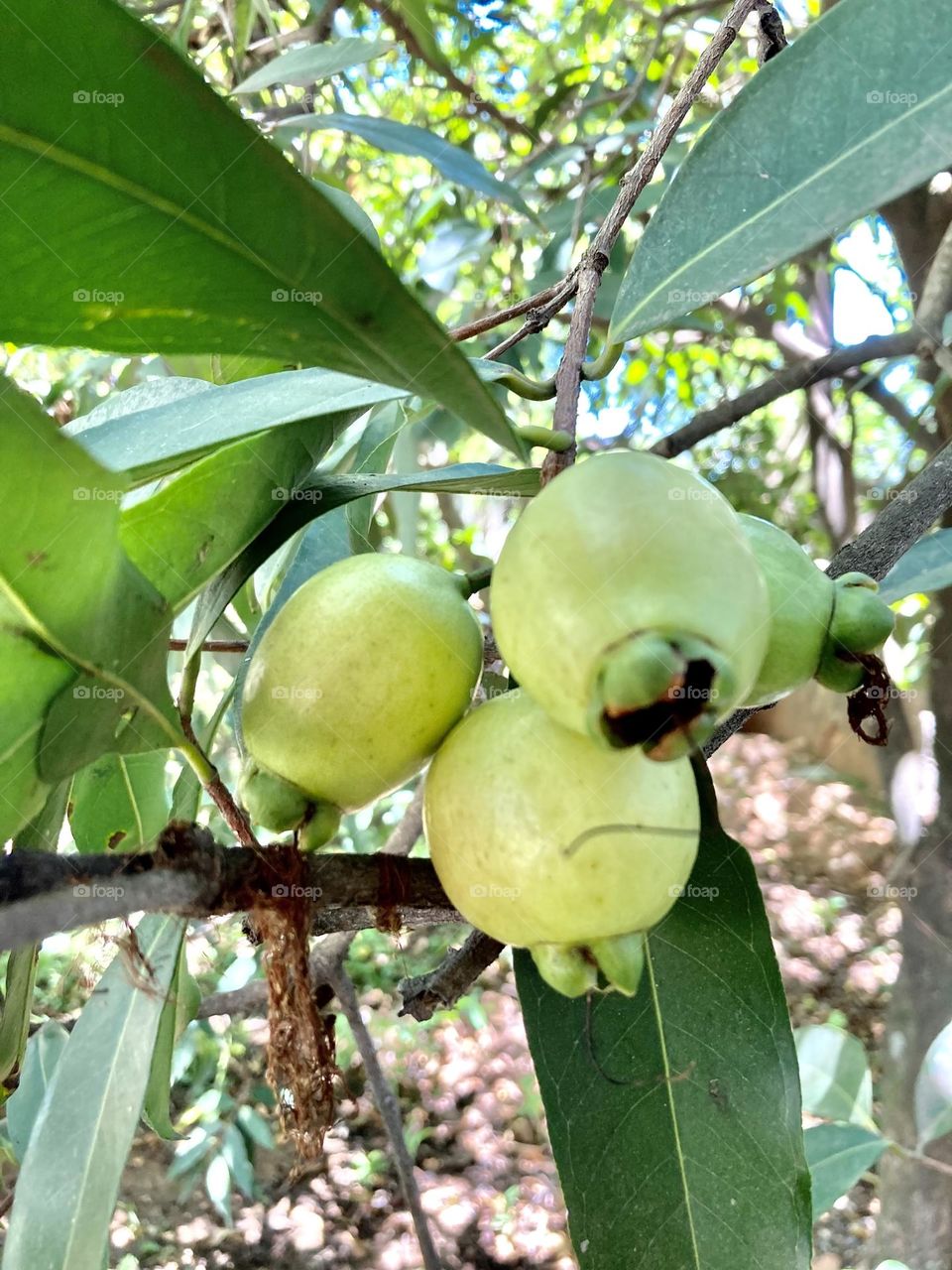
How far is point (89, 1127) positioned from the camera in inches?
28.8

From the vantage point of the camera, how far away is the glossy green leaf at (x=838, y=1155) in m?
1.31

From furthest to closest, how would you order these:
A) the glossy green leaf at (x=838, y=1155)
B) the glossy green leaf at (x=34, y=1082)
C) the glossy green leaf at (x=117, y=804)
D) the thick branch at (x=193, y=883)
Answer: the glossy green leaf at (x=838, y=1155)
the glossy green leaf at (x=34, y=1082)
the glossy green leaf at (x=117, y=804)
the thick branch at (x=193, y=883)

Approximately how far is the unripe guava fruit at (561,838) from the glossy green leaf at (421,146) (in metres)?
1.34

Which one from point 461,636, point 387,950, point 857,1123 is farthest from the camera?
point 387,950

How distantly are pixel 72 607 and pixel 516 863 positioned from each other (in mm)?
233

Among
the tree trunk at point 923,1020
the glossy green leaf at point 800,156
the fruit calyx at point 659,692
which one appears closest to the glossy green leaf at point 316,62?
the glossy green leaf at point 800,156

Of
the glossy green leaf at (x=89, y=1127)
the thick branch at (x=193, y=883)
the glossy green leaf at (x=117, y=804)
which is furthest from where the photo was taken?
the glossy green leaf at (x=117, y=804)

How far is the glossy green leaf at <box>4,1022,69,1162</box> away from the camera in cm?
114

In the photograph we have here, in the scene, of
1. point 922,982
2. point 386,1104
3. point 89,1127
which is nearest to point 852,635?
point 89,1127

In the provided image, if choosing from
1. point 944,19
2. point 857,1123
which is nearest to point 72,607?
point 944,19

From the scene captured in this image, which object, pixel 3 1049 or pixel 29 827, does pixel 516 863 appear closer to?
pixel 29 827

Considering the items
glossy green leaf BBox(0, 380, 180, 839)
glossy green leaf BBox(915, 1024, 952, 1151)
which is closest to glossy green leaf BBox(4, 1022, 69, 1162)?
glossy green leaf BBox(0, 380, 180, 839)

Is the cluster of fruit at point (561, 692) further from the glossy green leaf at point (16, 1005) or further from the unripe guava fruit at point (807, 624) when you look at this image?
the glossy green leaf at point (16, 1005)

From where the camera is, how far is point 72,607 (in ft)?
1.42
